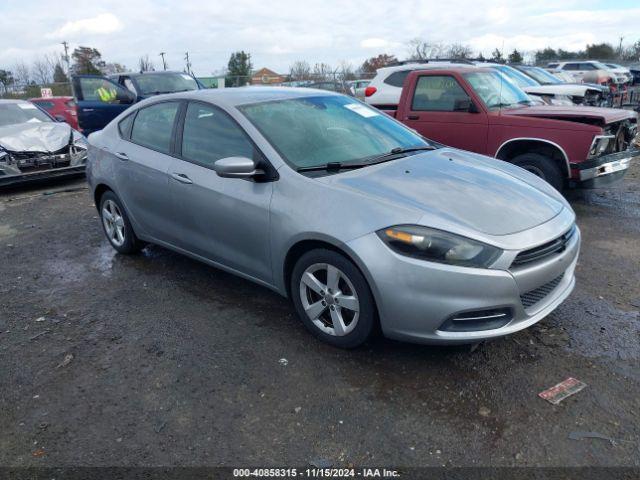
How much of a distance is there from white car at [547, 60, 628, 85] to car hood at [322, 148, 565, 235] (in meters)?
22.1

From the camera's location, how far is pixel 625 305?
3875mm

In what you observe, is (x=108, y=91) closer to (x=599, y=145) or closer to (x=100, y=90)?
(x=100, y=90)

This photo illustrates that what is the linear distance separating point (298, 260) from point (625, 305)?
2539mm

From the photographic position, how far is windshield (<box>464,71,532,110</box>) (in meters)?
6.87

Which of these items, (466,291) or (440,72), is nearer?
(466,291)

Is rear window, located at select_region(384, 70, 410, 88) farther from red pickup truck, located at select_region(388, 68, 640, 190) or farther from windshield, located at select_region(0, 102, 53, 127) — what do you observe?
windshield, located at select_region(0, 102, 53, 127)

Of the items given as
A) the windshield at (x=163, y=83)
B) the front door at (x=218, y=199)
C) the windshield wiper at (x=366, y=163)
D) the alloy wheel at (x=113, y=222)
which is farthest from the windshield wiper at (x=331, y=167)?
the windshield at (x=163, y=83)

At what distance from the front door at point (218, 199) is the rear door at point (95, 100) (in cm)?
838

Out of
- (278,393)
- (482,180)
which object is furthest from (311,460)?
(482,180)

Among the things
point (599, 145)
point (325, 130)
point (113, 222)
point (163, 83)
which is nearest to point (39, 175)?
point (113, 222)

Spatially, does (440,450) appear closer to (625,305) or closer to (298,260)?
(298,260)

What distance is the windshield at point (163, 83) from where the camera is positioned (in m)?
11.8

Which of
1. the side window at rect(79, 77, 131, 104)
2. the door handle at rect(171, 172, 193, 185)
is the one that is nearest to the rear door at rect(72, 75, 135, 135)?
the side window at rect(79, 77, 131, 104)

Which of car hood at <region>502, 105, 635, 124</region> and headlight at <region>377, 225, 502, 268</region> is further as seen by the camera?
car hood at <region>502, 105, 635, 124</region>
